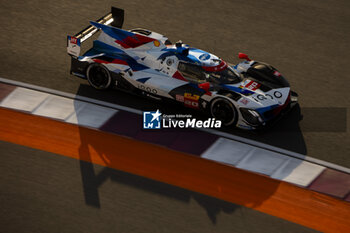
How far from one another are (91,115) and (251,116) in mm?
4087

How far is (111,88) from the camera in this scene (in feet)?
40.8

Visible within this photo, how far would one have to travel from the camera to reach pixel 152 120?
38.5 feet

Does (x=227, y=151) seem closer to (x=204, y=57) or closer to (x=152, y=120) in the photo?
(x=152, y=120)

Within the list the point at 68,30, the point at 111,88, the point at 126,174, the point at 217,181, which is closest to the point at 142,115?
the point at 111,88

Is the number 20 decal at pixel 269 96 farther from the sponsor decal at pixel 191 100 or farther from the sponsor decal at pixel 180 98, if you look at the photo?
the sponsor decal at pixel 180 98

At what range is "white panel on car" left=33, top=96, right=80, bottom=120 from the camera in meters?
11.8

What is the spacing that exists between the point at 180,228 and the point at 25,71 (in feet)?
22.0

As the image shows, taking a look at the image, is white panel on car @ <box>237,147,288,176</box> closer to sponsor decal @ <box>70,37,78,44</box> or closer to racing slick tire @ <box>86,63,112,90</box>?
racing slick tire @ <box>86,63,112,90</box>

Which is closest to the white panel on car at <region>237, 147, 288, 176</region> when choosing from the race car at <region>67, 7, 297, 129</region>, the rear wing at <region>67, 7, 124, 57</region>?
the race car at <region>67, 7, 297, 129</region>

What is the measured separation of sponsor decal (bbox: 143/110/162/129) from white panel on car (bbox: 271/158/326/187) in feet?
10.4

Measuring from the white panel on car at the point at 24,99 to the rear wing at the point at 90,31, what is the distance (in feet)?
4.69

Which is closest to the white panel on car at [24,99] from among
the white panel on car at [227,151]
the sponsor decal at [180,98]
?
the sponsor decal at [180,98]

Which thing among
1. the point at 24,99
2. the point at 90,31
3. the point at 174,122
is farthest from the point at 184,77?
the point at 24,99

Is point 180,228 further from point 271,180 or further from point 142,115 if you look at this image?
point 142,115
